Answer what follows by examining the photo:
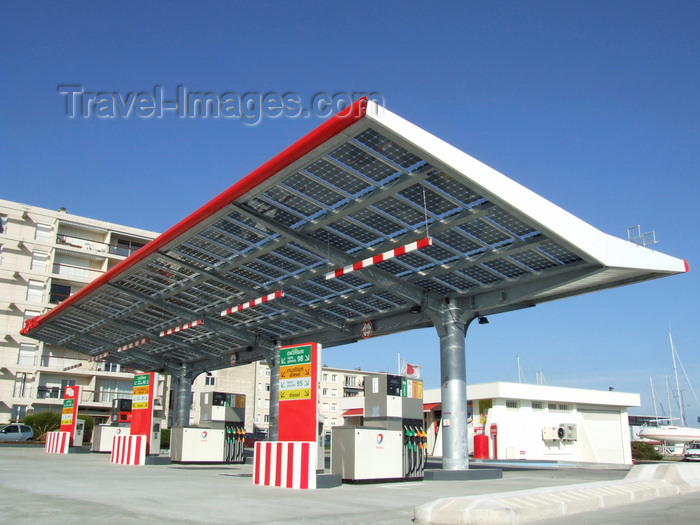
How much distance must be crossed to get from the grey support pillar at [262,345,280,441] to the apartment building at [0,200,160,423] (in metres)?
28.3

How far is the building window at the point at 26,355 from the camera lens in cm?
5013

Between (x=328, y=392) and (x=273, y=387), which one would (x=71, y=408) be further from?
(x=328, y=392)

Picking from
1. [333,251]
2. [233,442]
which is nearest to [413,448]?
[333,251]

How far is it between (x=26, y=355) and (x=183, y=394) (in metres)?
25.4

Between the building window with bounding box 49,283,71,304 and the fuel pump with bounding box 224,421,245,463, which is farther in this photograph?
the building window with bounding box 49,283,71,304

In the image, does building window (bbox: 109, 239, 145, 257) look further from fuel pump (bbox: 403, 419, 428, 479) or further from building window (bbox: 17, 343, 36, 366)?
fuel pump (bbox: 403, 419, 428, 479)

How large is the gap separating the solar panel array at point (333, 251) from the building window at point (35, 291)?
95.5ft

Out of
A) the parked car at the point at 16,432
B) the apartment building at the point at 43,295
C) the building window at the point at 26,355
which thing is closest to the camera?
the parked car at the point at 16,432

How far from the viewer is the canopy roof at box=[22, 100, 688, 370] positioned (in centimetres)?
1204

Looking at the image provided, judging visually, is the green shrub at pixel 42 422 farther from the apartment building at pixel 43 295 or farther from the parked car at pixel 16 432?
the apartment building at pixel 43 295

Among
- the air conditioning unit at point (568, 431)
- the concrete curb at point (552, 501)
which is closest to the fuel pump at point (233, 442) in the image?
the concrete curb at point (552, 501)

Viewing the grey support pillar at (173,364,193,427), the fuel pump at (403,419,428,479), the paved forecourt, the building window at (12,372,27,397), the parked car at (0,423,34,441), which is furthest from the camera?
the building window at (12,372,27,397)

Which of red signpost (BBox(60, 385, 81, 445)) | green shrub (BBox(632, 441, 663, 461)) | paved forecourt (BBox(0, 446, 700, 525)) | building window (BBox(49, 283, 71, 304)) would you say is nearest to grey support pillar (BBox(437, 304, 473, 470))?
paved forecourt (BBox(0, 446, 700, 525))

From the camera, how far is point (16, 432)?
3788cm
